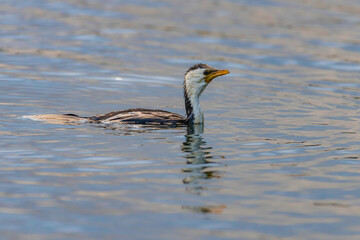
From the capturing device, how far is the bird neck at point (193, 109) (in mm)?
14742

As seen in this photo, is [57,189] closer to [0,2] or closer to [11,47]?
[11,47]

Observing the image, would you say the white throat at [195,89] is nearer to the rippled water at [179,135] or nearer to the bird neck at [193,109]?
the bird neck at [193,109]

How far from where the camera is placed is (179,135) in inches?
538

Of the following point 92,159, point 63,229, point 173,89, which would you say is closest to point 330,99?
point 173,89

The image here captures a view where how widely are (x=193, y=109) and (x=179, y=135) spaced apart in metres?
1.24

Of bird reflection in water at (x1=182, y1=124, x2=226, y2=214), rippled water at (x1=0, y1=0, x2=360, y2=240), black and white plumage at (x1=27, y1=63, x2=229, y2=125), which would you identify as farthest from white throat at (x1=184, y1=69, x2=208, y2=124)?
rippled water at (x1=0, y1=0, x2=360, y2=240)

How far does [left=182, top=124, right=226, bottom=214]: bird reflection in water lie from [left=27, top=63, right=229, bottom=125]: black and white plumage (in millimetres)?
303

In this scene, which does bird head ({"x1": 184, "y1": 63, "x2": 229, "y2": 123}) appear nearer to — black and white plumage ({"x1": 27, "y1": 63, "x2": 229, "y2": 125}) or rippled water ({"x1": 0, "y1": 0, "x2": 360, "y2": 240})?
black and white plumage ({"x1": 27, "y1": 63, "x2": 229, "y2": 125})

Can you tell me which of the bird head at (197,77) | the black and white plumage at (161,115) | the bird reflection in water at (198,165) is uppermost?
the bird head at (197,77)

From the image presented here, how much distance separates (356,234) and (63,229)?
10.6 feet

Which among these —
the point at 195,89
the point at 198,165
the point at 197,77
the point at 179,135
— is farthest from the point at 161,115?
the point at 198,165

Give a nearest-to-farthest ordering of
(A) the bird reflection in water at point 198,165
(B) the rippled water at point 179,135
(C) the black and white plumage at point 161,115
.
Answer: (B) the rippled water at point 179,135, (A) the bird reflection in water at point 198,165, (C) the black and white plumage at point 161,115

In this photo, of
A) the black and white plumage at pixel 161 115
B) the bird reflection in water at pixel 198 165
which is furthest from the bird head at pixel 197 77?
the bird reflection in water at pixel 198 165

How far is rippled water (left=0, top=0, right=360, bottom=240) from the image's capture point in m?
8.77
